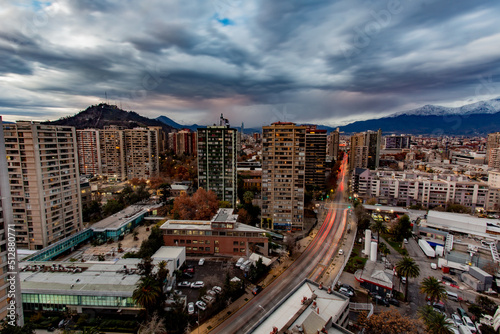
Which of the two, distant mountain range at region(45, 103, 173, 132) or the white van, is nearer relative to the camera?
the white van

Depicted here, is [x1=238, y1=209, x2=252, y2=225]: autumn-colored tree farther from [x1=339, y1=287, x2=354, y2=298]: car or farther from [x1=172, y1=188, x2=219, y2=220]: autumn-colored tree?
[x1=339, y1=287, x2=354, y2=298]: car

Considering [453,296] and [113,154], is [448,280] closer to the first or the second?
[453,296]

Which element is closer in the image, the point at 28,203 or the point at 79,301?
the point at 79,301

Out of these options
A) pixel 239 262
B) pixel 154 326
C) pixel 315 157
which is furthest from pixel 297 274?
pixel 315 157

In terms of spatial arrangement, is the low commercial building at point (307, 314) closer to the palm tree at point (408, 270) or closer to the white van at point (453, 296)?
the palm tree at point (408, 270)

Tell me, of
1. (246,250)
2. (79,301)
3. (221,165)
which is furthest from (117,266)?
(221,165)

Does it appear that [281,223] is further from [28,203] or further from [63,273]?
[28,203]

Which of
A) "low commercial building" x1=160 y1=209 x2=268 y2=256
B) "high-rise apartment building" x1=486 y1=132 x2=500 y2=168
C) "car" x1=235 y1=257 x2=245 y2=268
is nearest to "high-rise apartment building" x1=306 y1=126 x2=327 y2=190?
"low commercial building" x1=160 y1=209 x2=268 y2=256
